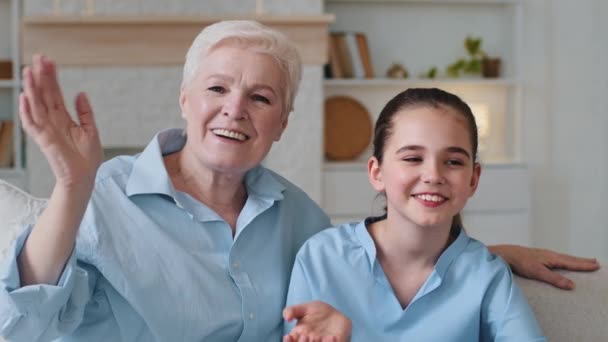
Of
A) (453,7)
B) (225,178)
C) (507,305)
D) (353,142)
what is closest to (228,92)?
(225,178)

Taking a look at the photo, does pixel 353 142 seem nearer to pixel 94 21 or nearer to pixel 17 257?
pixel 94 21

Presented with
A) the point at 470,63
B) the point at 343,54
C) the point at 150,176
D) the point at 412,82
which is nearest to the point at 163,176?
the point at 150,176

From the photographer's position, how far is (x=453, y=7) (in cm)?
564

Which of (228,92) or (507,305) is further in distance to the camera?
(228,92)

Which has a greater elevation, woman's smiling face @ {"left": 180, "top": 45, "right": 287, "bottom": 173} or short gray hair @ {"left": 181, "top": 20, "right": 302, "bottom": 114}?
short gray hair @ {"left": 181, "top": 20, "right": 302, "bottom": 114}

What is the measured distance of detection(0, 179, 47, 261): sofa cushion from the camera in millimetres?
1736

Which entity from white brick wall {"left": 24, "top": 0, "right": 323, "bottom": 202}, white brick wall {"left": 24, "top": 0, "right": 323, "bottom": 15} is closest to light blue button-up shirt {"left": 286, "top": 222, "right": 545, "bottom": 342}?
white brick wall {"left": 24, "top": 0, "right": 323, "bottom": 202}

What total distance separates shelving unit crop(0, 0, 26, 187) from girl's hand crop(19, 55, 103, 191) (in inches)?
150

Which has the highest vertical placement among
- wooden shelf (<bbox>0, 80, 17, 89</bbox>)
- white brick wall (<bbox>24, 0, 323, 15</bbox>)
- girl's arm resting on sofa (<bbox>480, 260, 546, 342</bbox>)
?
white brick wall (<bbox>24, 0, 323, 15</bbox>)

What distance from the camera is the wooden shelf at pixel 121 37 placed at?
488cm

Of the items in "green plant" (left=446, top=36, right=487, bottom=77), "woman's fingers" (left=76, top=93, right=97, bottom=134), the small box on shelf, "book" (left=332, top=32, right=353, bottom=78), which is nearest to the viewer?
"woman's fingers" (left=76, top=93, right=97, bottom=134)

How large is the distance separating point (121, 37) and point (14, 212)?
331 centimetres

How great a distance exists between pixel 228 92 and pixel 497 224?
3849 millimetres

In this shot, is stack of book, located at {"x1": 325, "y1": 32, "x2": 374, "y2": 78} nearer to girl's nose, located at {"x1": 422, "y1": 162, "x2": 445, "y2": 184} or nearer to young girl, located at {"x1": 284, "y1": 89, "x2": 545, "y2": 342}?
young girl, located at {"x1": 284, "y1": 89, "x2": 545, "y2": 342}
